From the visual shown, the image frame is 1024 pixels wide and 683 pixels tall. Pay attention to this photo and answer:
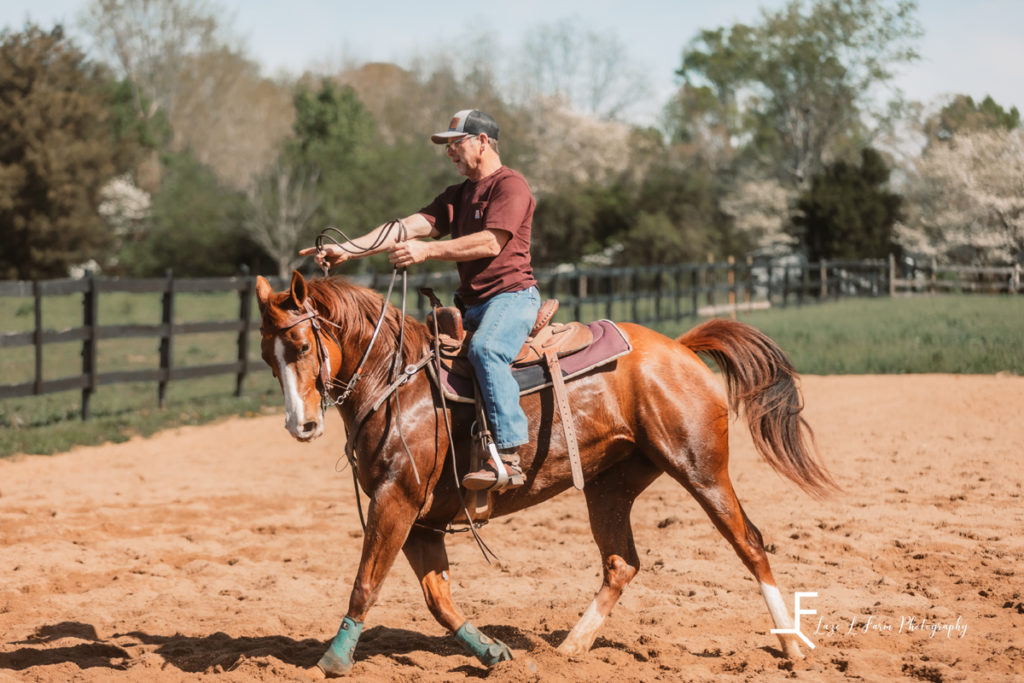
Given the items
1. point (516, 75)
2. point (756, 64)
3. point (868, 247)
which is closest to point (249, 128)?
point (516, 75)

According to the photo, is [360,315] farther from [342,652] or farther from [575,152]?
[575,152]

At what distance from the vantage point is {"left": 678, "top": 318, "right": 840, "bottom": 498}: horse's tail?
5258 millimetres

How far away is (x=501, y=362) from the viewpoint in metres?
4.51

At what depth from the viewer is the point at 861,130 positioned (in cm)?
4419

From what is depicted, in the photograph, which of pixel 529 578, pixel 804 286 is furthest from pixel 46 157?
pixel 529 578

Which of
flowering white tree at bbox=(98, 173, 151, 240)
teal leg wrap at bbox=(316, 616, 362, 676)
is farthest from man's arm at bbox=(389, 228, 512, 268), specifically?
flowering white tree at bbox=(98, 173, 151, 240)

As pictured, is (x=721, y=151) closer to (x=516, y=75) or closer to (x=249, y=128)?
(x=516, y=75)

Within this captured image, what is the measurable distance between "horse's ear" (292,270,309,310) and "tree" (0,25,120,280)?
34766 millimetres

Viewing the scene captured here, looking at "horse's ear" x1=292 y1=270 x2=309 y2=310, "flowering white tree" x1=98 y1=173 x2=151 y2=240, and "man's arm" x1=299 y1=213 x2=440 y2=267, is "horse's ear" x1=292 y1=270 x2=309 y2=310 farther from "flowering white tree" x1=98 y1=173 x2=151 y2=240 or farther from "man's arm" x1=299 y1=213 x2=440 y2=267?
"flowering white tree" x1=98 y1=173 x2=151 y2=240

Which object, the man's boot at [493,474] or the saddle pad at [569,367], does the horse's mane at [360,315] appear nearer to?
the saddle pad at [569,367]

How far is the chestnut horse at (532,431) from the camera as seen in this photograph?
434 cm

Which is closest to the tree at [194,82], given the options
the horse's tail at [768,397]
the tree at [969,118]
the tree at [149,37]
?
the tree at [149,37]

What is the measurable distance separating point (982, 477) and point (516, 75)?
50630mm

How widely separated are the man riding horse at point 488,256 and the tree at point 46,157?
34.7 m
